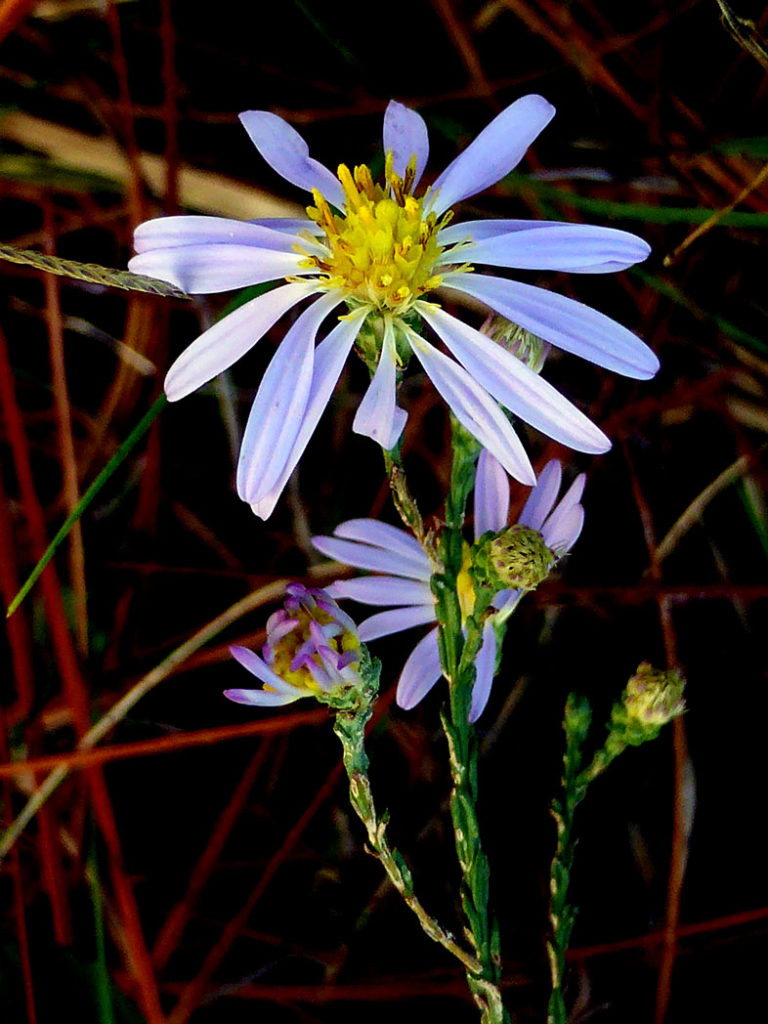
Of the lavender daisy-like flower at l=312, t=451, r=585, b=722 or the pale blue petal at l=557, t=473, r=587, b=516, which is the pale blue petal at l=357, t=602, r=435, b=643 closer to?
the lavender daisy-like flower at l=312, t=451, r=585, b=722

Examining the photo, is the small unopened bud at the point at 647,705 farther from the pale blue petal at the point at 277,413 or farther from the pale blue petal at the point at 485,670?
the pale blue petal at the point at 277,413

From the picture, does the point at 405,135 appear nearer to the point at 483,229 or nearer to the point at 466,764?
the point at 483,229

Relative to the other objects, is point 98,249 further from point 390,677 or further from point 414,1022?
point 414,1022

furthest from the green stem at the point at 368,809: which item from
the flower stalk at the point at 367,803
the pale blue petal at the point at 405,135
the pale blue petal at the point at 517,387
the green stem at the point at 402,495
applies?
the pale blue petal at the point at 405,135

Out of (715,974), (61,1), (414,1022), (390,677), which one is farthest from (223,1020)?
(61,1)

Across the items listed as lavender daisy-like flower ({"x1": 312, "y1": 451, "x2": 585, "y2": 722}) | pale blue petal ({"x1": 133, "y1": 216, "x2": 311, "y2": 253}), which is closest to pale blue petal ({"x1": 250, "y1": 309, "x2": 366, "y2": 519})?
pale blue petal ({"x1": 133, "y1": 216, "x2": 311, "y2": 253})
